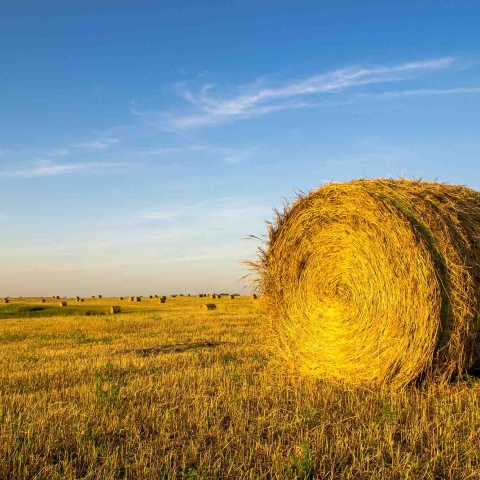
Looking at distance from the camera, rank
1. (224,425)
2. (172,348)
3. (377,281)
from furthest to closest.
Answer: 1. (172,348)
2. (377,281)
3. (224,425)

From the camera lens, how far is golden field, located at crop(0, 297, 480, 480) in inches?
166

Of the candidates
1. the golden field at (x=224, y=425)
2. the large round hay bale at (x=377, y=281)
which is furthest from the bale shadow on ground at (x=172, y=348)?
the large round hay bale at (x=377, y=281)

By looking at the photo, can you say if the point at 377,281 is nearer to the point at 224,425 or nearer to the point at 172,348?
the point at 224,425

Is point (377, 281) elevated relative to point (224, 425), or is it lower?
elevated

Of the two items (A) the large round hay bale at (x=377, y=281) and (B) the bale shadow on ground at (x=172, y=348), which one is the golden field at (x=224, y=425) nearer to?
(A) the large round hay bale at (x=377, y=281)

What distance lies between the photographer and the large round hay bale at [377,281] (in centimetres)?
684

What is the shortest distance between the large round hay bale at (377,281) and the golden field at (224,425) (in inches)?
19.7

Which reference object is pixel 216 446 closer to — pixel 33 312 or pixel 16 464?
pixel 16 464

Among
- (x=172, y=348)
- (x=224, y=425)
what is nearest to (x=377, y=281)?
(x=224, y=425)

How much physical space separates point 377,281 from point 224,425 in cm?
334

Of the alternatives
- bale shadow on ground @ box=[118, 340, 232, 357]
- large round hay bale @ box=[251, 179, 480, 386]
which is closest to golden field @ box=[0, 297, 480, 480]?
large round hay bale @ box=[251, 179, 480, 386]

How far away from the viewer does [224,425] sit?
215 inches

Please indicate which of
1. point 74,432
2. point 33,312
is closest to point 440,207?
point 74,432

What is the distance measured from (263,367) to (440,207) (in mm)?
4004
